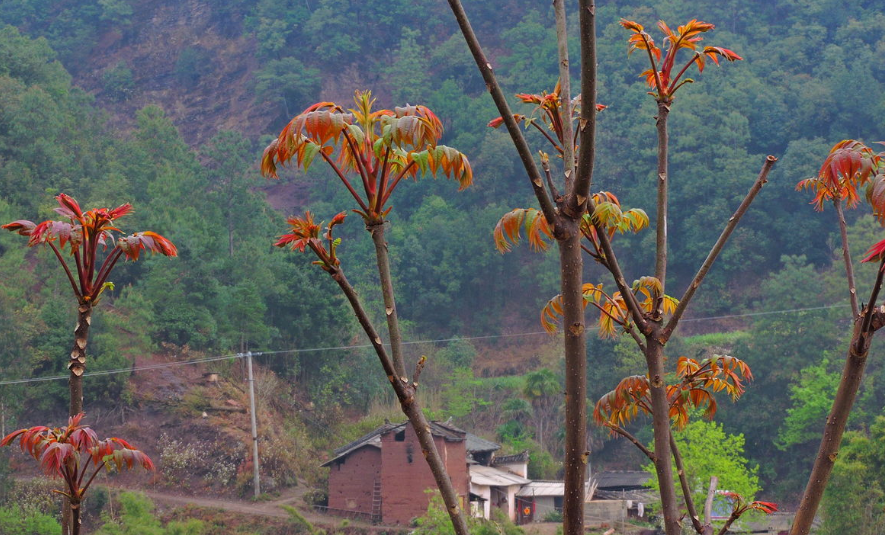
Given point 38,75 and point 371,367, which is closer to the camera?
point 371,367

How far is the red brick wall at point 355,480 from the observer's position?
23.5 metres

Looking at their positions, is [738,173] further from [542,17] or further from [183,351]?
[183,351]

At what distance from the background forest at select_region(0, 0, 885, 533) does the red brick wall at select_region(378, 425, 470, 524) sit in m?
6.46

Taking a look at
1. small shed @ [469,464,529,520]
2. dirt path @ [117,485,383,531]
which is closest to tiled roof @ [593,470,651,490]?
small shed @ [469,464,529,520]

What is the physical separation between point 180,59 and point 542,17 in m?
20.8

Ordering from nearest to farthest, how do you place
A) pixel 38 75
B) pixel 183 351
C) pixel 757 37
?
pixel 183 351, pixel 38 75, pixel 757 37

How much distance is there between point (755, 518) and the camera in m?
23.1

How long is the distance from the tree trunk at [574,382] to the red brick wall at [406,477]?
21161 millimetres

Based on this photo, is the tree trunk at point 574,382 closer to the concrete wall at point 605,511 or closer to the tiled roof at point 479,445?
the concrete wall at point 605,511

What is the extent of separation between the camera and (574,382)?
5.66 ft

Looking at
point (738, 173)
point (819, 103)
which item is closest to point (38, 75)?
point (738, 173)

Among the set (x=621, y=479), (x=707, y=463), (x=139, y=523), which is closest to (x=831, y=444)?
(x=139, y=523)

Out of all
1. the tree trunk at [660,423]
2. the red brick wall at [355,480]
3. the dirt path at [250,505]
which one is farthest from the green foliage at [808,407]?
the tree trunk at [660,423]

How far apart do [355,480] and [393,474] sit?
125cm
